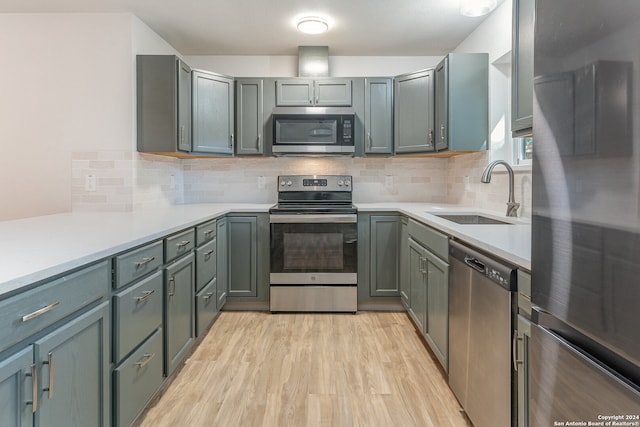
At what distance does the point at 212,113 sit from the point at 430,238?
7.28 feet

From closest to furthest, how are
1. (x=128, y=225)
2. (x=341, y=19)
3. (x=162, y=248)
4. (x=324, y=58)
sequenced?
(x=162, y=248) < (x=128, y=225) < (x=341, y=19) < (x=324, y=58)

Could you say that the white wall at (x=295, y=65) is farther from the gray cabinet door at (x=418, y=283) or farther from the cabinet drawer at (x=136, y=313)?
the cabinet drawer at (x=136, y=313)

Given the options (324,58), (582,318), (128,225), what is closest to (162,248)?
(128,225)

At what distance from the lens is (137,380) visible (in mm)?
1636

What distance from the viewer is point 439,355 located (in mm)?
2160

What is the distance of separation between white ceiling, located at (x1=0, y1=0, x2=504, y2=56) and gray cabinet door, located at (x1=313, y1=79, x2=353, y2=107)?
0.35 metres

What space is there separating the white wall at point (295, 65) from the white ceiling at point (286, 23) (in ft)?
0.23

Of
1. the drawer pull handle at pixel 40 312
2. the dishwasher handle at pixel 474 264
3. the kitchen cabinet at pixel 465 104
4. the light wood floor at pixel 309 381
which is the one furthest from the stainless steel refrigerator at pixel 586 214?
the kitchen cabinet at pixel 465 104

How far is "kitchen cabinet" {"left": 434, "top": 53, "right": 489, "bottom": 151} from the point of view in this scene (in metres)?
2.99

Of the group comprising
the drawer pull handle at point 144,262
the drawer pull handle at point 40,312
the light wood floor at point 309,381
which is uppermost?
the drawer pull handle at point 144,262

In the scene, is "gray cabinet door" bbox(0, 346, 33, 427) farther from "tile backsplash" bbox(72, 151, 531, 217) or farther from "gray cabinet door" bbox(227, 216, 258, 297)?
"tile backsplash" bbox(72, 151, 531, 217)

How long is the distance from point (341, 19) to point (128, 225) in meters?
2.20

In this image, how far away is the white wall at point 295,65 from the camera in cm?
382

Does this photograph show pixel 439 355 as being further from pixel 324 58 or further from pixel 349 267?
pixel 324 58
